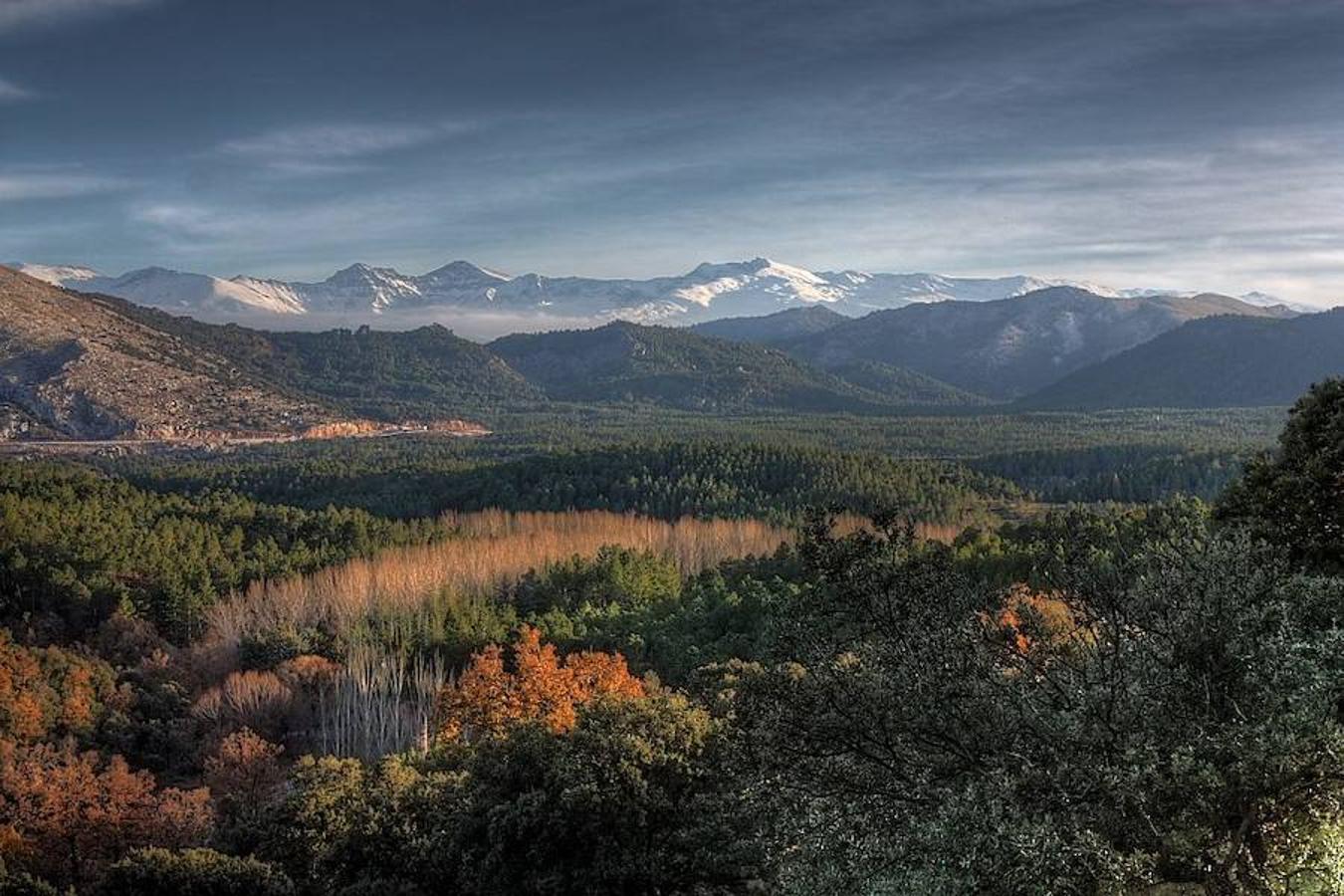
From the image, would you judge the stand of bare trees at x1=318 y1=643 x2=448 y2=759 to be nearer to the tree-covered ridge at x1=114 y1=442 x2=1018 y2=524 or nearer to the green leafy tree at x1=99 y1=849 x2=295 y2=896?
the green leafy tree at x1=99 y1=849 x2=295 y2=896

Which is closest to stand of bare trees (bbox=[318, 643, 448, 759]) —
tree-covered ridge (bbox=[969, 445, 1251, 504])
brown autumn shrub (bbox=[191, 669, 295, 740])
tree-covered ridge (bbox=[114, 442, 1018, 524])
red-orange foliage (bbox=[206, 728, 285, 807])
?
brown autumn shrub (bbox=[191, 669, 295, 740])

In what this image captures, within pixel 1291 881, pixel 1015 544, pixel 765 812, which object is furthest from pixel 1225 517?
pixel 1015 544

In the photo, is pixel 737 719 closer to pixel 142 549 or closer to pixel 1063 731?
pixel 1063 731

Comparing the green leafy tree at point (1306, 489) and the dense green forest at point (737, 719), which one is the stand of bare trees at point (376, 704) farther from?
the green leafy tree at point (1306, 489)

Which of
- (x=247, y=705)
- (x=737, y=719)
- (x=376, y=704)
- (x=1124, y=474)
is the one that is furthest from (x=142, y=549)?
(x=1124, y=474)

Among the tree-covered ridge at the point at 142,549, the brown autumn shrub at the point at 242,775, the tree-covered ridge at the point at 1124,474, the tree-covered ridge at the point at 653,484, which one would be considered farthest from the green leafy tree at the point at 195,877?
the tree-covered ridge at the point at 1124,474

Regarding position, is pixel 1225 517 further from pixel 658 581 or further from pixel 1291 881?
pixel 658 581
